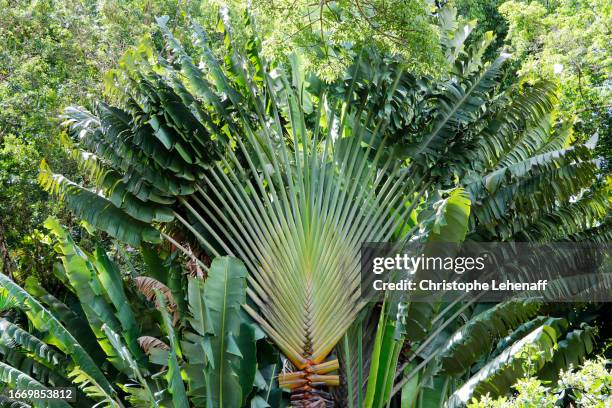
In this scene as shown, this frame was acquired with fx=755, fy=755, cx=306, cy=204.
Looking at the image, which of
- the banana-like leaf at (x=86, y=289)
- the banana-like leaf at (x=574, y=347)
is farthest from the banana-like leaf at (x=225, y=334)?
the banana-like leaf at (x=574, y=347)

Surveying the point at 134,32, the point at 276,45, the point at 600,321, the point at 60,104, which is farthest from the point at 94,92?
the point at 600,321

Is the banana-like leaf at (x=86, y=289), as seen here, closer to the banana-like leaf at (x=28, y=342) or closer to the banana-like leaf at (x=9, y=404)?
the banana-like leaf at (x=28, y=342)

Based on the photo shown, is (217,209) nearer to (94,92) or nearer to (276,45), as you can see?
(276,45)

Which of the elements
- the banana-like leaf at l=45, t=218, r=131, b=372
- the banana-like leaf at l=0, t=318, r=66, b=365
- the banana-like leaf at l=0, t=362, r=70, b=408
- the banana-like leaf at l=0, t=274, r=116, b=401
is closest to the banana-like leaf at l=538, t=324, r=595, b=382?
the banana-like leaf at l=45, t=218, r=131, b=372

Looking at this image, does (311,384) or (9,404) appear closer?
(311,384)
